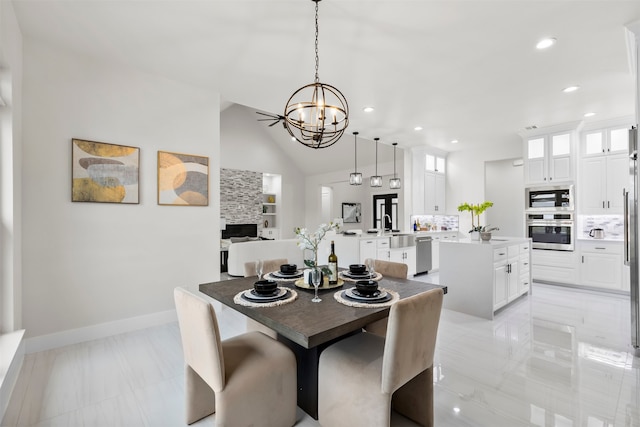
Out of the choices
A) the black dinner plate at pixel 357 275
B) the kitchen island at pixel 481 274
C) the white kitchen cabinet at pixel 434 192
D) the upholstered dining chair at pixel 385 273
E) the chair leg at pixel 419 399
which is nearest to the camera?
the chair leg at pixel 419 399

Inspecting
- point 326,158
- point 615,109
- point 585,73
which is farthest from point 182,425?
point 326,158

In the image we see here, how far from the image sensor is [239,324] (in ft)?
11.0

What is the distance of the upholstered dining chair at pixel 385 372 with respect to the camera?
1453 millimetres

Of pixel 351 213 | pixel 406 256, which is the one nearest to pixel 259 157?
pixel 351 213

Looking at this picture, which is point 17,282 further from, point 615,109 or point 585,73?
point 615,109

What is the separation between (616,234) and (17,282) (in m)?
7.66

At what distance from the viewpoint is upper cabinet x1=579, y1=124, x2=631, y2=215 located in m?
4.71

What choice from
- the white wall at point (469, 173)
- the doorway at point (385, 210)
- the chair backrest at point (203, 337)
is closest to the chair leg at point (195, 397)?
the chair backrest at point (203, 337)

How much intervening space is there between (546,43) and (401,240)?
148 inches

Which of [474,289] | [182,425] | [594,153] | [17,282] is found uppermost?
[594,153]

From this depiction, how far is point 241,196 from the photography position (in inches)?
332

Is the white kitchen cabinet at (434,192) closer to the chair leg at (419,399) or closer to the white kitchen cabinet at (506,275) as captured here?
the white kitchen cabinet at (506,275)

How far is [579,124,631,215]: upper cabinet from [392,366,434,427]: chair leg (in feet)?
16.7

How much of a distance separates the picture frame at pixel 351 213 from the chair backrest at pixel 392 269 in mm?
7332
